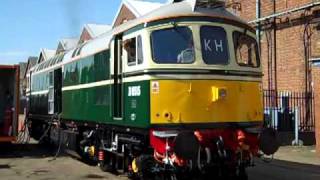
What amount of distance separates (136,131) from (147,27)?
6.58 feet

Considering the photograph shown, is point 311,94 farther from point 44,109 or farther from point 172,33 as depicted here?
point 172,33

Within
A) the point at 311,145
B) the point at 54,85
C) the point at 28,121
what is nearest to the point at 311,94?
the point at 311,145

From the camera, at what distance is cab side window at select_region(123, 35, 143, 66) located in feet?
38.2

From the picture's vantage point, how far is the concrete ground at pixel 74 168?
47.5 feet

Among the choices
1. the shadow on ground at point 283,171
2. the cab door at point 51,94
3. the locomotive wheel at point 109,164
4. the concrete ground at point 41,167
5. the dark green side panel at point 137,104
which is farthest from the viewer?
the cab door at point 51,94

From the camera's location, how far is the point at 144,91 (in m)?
11.3

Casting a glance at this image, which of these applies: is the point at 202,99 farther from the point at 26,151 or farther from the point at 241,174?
the point at 26,151

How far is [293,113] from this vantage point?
2381cm

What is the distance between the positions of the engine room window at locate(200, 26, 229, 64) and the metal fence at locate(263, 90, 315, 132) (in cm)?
1187

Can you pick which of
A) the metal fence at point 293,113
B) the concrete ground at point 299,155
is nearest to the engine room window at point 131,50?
the concrete ground at point 299,155

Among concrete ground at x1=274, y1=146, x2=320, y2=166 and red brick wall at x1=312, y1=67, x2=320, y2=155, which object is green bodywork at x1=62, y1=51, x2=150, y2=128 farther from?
red brick wall at x1=312, y1=67, x2=320, y2=155

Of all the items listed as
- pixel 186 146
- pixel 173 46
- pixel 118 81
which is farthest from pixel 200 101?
pixel 118 81

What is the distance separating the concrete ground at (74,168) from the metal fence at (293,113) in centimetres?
266

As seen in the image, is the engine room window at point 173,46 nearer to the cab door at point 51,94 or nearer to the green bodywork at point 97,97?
the green bodywork at point 97,97
